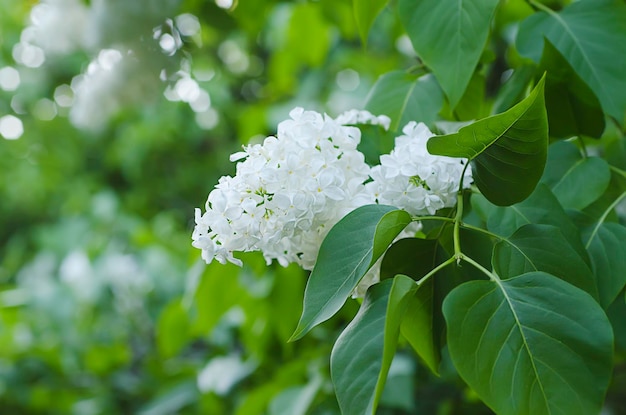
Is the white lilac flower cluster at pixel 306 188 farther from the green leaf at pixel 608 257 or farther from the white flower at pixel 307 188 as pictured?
the green leaf at pixel 608 257

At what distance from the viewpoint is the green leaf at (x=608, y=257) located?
0.51 metres

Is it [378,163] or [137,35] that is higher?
[137,35]

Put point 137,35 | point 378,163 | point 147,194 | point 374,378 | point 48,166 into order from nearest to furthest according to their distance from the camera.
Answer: point 374,378 → point 378,163 → point 137,35 → point 48,166 → point 147,194

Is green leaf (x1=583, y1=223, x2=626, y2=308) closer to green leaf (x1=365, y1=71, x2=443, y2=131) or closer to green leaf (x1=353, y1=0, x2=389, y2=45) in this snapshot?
green leaf (x1=365, y1=71, x2=443, y2=131)

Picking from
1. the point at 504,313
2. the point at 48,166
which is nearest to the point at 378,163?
the point at 504,313

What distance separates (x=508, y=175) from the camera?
435 mm

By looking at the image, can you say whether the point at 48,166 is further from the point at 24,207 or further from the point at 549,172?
the point at 549,172

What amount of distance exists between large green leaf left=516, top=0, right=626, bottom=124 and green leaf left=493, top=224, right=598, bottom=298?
0.53 feet

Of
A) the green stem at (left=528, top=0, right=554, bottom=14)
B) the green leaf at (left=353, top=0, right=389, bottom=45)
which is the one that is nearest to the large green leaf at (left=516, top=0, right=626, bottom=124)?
the green stem at (left=528, top=0, right=554, bottom=14)

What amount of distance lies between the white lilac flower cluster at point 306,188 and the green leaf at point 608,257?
13cm

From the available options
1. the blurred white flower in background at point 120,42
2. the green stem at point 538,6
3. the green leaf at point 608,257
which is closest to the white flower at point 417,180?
the green leaf at point 608,257

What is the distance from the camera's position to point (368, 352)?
39 cm

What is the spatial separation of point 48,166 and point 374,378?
2.78 metres

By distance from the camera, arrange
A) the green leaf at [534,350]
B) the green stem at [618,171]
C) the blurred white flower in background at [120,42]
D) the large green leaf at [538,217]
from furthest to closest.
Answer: the blurred white flower in background at [120,42]
the green stem at [618,171]
the large green leaf at [538,217]
the green leaf at [534,350]
